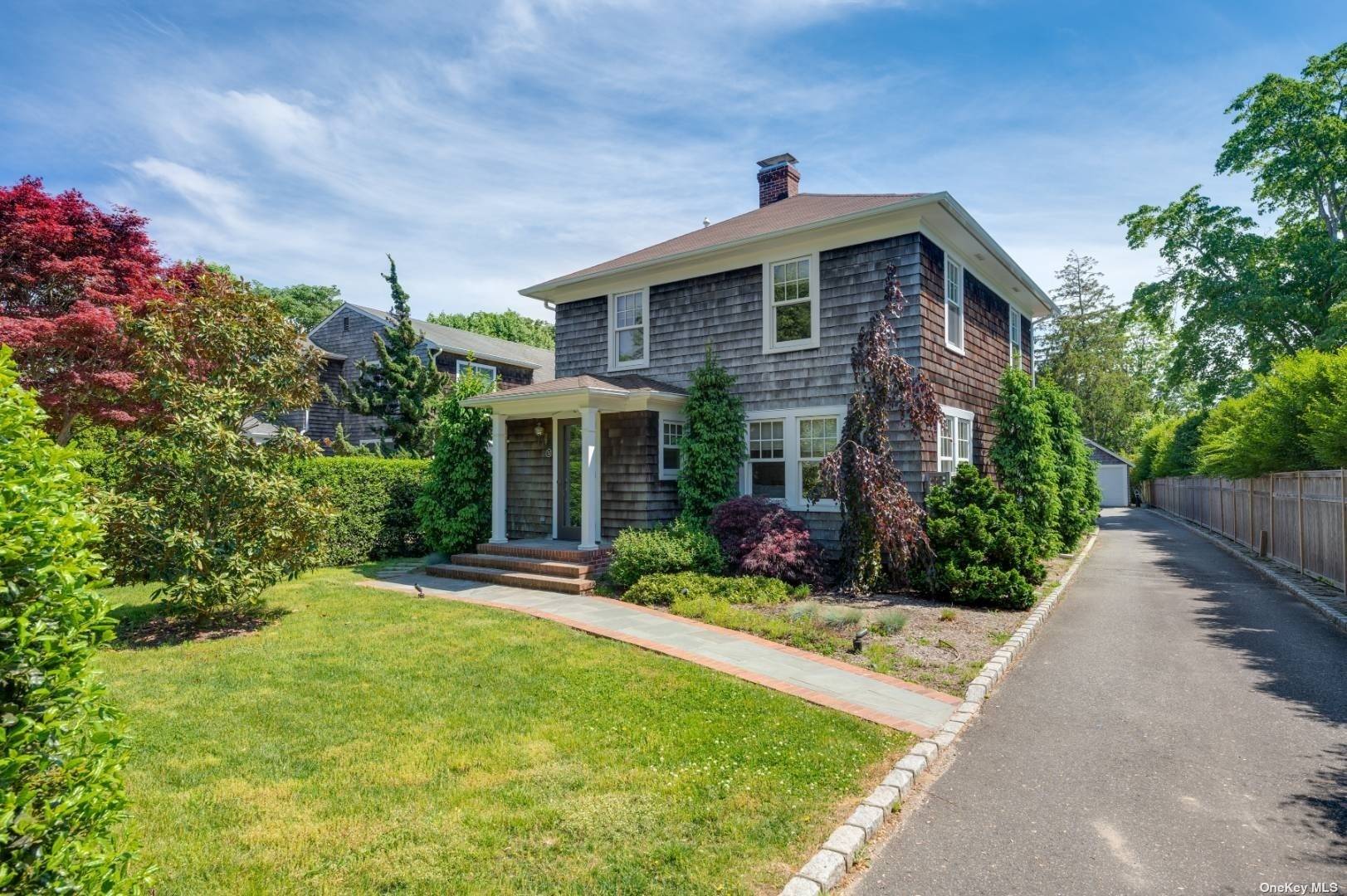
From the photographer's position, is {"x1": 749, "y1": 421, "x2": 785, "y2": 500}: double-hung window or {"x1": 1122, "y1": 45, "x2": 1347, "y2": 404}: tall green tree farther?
{"x1": 1122, "y1": 45, "x2": 1347, "y2": 404}: tall green tree

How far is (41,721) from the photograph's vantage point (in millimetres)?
2111

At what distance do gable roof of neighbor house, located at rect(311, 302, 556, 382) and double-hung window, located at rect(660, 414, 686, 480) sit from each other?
12.2 meters

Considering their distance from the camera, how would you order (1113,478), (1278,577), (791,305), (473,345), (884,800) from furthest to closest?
(1113,478) → (473,345) → (791,305) → (1278,577) → (884,800)

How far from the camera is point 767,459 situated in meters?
12.3

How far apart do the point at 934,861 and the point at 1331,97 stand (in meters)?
34.5

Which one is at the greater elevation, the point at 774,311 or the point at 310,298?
the point at 310,298

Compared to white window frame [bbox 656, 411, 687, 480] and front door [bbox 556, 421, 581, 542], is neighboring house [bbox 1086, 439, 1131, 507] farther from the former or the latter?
front door [bbox 556, 421, 581, 542]

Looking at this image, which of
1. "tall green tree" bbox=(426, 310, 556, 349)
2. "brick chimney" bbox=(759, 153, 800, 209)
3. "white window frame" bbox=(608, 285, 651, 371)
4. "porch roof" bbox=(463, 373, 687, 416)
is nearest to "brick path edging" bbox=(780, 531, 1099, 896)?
"porch roof" bbox=(463, 373, 687, 416)

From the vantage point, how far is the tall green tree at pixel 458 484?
13.2 meters

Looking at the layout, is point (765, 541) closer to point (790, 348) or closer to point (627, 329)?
point (790, 348)

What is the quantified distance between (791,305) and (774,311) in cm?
33

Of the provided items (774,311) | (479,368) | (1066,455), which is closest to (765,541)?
(774,311)

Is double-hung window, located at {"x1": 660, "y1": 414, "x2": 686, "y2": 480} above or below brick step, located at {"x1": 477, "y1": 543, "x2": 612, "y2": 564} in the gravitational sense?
A: above

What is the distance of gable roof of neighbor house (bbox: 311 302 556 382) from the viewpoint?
24.6 meters
